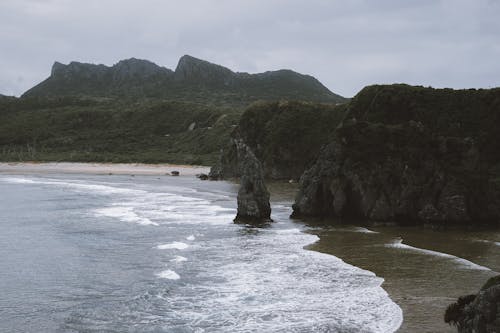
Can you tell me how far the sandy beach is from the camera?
4129 inches

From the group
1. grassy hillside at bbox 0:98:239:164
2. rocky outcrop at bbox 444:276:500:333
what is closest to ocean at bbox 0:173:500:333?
rocky outcrop at bbox 444:276:500:333

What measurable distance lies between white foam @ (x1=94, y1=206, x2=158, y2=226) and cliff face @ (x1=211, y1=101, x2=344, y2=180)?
112ft

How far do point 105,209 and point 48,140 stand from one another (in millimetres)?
108828

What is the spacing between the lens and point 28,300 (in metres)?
18.9

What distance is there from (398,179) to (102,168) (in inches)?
3393

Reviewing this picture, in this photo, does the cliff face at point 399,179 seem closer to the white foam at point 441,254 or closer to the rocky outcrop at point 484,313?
the white foam at point 441,254

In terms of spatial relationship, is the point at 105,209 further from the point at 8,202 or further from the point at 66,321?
the point at 66,321

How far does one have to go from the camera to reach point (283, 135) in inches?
3248

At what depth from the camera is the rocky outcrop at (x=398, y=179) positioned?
1393 inches

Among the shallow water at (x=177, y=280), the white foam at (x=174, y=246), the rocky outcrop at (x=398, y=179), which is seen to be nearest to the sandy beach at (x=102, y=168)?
the rocky outcrop at (x=398, y=179)

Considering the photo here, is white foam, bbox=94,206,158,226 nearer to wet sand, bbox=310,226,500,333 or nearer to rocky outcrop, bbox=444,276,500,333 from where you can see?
wet sand, bbox=310,226,500,333

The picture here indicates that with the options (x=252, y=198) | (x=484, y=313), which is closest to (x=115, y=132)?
(x=252, y=198)

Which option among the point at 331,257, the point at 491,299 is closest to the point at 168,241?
the point at 331,257

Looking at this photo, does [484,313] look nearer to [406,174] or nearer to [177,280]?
[177,280]
